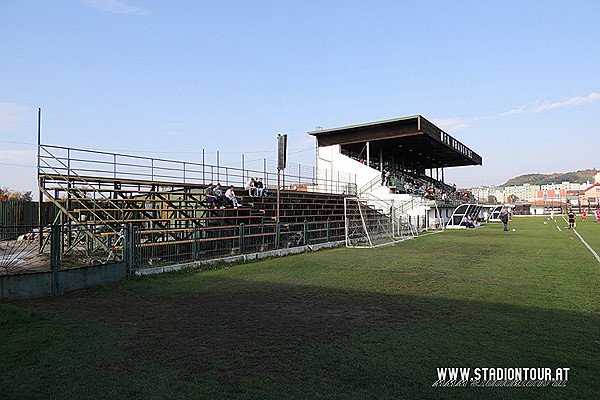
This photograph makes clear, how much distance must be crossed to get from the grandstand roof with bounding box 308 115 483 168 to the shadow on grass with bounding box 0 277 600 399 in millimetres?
27865

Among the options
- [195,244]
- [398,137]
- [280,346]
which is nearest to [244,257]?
[195,244]

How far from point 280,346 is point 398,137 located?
31692 mm

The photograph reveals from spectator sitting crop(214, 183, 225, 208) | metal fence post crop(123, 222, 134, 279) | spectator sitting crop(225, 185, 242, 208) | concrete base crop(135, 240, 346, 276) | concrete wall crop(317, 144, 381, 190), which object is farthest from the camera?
concrete wall crop(317, 144, 381, 190)

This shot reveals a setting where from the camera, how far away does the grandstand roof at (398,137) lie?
33.5 metres

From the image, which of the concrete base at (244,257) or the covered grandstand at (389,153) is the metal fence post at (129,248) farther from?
the covered grandstand at (389,153)

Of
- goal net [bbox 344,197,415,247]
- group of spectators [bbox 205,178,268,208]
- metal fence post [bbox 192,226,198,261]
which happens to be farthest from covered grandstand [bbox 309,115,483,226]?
metal fence post [bbox 192,226,198,261]

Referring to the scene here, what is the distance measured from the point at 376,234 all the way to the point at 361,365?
1990 cm

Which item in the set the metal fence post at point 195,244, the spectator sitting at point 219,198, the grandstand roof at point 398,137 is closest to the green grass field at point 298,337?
the metal fence post at point 195,244

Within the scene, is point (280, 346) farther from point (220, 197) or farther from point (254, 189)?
point (254, 189)

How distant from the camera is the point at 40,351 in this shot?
204 inches

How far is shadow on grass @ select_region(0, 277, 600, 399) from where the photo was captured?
4.08 meters

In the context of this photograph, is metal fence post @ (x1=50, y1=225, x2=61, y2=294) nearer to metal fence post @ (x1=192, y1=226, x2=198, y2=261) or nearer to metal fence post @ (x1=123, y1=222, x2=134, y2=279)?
metal fence post @ (x1=123, y1=222, x2=134, y2=279)

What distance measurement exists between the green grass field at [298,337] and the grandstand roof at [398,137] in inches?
973

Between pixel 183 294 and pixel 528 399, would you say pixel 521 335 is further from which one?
pixel 183 294
